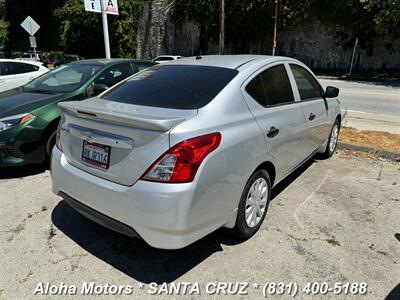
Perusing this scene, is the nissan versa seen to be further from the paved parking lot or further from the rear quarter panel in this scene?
the paved parking lot

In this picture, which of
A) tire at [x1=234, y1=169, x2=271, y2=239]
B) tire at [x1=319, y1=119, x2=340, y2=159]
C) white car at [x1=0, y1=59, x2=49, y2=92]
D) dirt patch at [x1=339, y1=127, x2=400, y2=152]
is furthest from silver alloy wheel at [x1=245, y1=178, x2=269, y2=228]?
white car at [x1=0, y1=59, x2=49, y2=92]

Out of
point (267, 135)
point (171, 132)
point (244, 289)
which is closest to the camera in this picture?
point (171, 132)

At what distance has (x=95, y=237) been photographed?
3.13m

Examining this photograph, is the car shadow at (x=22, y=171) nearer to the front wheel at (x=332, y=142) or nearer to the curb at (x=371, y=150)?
the front wheel at (x=332, y=142)

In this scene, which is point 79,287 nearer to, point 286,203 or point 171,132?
point 171,132

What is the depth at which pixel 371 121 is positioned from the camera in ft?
27.6

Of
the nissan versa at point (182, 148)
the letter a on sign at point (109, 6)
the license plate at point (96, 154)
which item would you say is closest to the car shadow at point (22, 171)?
the nissan versa at point (182, 148)

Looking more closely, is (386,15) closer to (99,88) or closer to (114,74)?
(114,74)

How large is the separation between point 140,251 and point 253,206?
1108 millimetres

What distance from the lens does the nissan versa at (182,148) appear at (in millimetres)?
2291

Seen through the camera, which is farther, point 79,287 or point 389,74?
point 389,74

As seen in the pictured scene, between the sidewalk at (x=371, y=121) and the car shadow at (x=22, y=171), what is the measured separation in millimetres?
6596

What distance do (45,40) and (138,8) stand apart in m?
14.9

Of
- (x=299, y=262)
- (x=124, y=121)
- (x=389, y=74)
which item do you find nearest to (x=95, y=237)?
(x=124, y=121)
